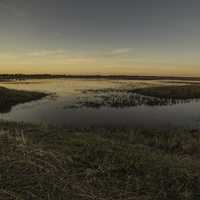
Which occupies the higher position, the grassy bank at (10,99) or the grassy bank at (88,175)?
the grassy bank at (88,175)

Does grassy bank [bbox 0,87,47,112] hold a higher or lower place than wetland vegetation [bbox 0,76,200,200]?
lower

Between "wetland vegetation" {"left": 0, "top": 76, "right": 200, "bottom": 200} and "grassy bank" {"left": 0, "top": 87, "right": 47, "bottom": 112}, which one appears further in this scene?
"grassy bank" {"left": 0, "top": 87, "right": 47, "bottom": 112}

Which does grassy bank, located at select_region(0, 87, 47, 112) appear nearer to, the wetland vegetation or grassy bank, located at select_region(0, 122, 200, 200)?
the wetland vegetation

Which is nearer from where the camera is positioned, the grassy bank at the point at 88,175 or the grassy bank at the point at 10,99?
the grassy bank at the point at 88,175

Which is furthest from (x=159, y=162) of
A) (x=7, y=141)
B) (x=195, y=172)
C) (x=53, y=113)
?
(x=53, y=113)

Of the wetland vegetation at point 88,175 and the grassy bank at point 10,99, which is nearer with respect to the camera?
the wetland vegetation at point 88,175

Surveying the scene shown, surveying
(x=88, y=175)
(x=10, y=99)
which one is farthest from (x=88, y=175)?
(x=10, y=99)

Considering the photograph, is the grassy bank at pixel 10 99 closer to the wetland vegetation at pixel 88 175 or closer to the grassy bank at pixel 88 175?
the wetland vegetation at pixel 88 175

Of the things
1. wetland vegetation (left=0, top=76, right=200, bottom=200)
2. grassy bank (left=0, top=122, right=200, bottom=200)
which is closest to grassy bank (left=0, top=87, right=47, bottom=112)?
wetland vegetation (left=0, top=76, right=200, bottom=200)

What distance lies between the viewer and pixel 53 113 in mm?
26547

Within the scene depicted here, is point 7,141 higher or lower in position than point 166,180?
higher

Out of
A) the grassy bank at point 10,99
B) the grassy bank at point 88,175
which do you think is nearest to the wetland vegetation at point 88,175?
the grassy bank at point 88,175

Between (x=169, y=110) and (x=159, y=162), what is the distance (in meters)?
23.5

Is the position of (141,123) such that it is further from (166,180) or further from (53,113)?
(166,180)
